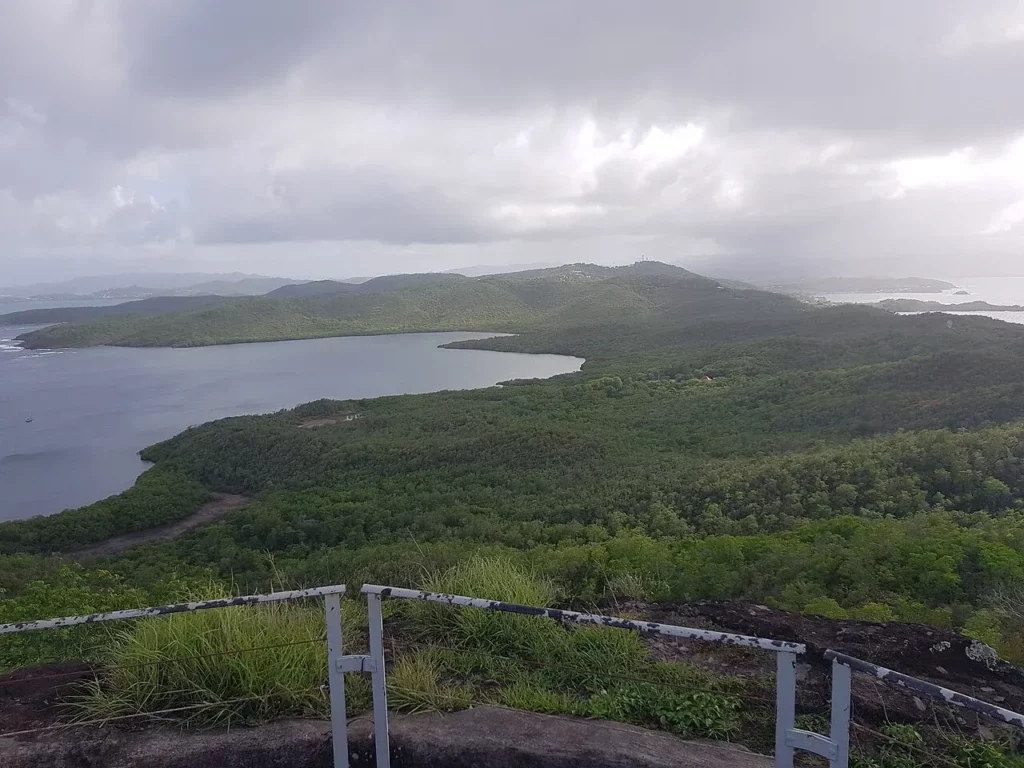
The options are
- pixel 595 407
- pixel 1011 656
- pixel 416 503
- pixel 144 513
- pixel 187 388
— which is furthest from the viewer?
pixel 187 388

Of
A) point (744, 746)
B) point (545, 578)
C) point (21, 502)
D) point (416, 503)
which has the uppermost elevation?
point (744, 746)

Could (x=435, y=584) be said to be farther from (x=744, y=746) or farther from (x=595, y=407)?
(x=595, y=407)

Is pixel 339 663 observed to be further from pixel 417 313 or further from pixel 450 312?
pixel 450 312

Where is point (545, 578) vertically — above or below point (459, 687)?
below

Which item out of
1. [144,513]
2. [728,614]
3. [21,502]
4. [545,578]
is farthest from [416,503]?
[21,502]

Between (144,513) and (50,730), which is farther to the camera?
(144,513)

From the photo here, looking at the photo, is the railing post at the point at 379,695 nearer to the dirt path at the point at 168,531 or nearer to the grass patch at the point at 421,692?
the grass patch at the point at 421,692
